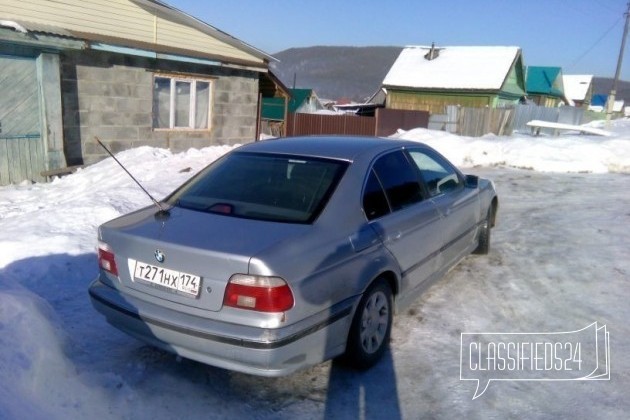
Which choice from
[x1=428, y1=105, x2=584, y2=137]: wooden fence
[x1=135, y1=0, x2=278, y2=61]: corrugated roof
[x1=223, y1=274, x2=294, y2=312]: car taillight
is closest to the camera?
[x1=223, y1=274, x2=294, y2=312]: car taillight

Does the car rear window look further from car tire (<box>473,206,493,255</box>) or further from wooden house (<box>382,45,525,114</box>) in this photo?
wooden house (<box>382,45,525,114</box>)

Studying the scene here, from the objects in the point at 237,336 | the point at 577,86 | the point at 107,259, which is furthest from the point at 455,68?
the point at 577,86

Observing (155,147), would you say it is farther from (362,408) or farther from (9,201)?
(362,408)

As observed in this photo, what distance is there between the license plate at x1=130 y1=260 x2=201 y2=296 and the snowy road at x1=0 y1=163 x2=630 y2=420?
683 millimetres

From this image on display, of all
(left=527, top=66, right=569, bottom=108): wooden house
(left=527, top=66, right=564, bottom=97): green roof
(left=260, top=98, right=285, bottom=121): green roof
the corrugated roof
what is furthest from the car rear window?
(left=527, top=66, right=564, bottom=97): green roof

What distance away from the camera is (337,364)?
11.4 feet

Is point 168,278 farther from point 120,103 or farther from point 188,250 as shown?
point 120,103

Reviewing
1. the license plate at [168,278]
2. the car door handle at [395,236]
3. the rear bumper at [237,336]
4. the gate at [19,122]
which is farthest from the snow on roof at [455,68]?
the license plate at [168,278]

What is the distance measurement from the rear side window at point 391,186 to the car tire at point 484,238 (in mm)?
1701

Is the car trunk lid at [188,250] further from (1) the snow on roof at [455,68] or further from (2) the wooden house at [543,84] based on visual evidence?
(2) the wooden house at [543,84]

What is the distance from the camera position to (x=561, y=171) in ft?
39.6

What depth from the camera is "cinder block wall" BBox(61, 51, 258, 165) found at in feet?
32.9

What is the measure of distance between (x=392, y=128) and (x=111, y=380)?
62.5 ft

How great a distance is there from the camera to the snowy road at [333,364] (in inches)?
115
